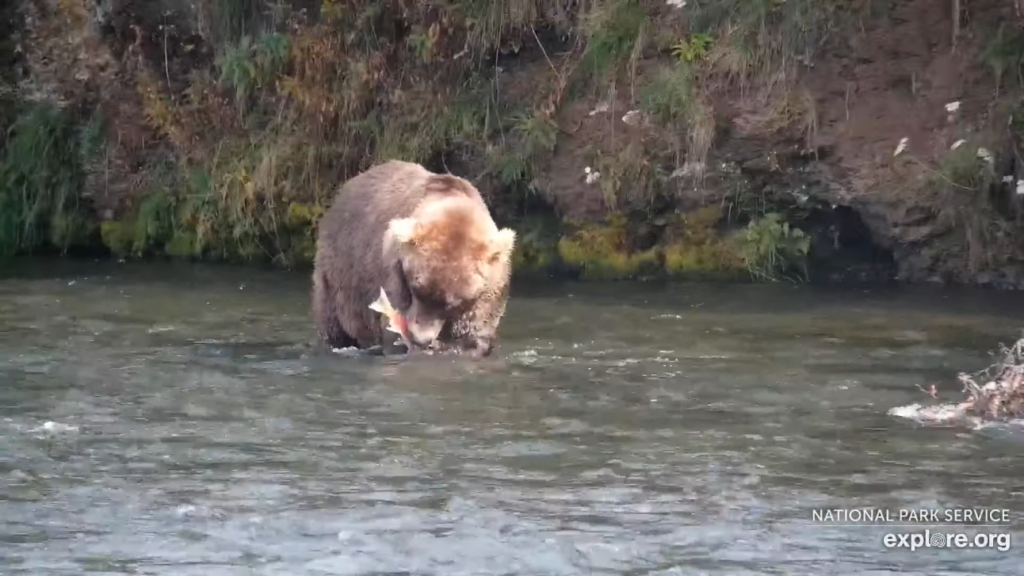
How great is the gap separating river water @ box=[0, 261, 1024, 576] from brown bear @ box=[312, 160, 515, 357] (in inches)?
8.4

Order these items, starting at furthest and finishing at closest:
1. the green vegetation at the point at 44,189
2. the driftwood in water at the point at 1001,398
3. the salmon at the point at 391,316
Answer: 1. the green vegetation at the point at 44,189
2. the salmon at the point at 391,316
3. the driftwood in water at the point at 1001,398

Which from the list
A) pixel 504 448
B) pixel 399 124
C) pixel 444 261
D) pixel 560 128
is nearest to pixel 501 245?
pixel 444 261

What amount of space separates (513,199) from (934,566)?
8.08 metres

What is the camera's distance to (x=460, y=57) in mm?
12633

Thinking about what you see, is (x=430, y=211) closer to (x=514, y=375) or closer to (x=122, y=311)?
(x=514, y=375)

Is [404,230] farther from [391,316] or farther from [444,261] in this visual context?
[391,316]

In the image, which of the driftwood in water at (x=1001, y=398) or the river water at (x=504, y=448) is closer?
the river water at (x=504, y=448)

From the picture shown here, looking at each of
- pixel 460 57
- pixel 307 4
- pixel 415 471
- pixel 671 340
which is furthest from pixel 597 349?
pixel 307 4

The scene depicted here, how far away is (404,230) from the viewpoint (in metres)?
7.64

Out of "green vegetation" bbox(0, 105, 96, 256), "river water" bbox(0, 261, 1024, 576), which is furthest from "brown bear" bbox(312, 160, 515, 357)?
"green vegetation" bbox(0, 105, 96, 256)

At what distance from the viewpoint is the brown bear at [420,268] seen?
25.1 feet

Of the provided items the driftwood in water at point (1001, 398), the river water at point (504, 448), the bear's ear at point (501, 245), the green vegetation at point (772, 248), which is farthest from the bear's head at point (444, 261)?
the green vegetation at point (772, 248)

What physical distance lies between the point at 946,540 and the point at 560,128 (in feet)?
25.6

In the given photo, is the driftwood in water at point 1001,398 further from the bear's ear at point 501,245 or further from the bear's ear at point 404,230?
the bear's ear at point 404,230
